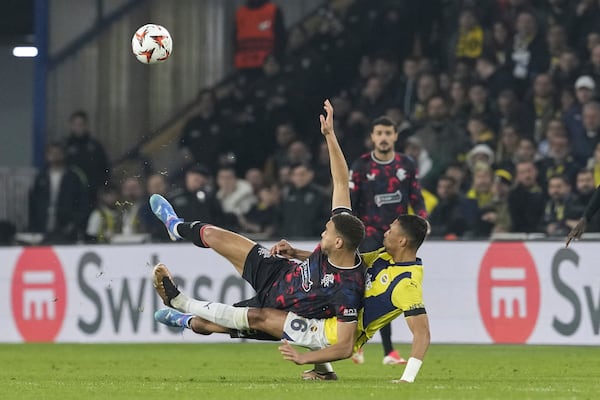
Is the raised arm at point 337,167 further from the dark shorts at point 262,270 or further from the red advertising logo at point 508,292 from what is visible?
the red advertising logo at point 508,292

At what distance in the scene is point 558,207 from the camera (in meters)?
17.3

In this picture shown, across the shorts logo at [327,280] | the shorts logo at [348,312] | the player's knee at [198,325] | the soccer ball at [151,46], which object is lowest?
the player's knee at [198,325]

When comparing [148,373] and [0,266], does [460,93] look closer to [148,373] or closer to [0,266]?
[0,266]

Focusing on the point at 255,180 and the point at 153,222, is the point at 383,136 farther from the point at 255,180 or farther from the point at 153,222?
the point at 255,180

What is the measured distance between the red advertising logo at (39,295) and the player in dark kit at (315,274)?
20.8 ft

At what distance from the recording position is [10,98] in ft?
78.0

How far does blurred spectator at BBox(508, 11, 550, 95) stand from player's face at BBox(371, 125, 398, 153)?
692cm

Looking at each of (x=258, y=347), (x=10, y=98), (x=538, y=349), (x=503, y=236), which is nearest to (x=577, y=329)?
(x=538, y=349)

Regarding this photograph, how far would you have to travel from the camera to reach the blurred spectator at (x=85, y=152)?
21.0 metres

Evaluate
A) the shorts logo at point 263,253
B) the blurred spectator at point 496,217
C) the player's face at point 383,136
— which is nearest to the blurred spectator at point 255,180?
the blurred spectator at point 496,217

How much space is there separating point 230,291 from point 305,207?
6.39 ft

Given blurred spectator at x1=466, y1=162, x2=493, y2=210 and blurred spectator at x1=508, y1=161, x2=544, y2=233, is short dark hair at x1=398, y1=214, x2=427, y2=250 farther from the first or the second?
blurred spectator at x1=466, y1=162, x2=493, y2=210

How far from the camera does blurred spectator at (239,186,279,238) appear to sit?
1914 centimetres

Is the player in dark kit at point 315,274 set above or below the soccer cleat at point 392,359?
above
